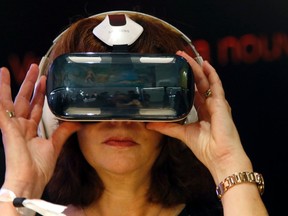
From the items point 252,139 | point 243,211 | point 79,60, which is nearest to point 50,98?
point 79,60

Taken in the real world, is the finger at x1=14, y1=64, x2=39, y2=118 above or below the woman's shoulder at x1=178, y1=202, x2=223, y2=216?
above

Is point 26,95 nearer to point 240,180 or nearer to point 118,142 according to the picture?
point 118,142

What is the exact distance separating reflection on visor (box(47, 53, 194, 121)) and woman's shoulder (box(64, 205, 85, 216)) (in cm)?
27

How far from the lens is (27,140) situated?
853 millimetres

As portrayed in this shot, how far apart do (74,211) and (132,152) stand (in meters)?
0.21

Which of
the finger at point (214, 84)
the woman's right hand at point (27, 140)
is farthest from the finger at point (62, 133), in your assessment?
the finger at point (214, 84)

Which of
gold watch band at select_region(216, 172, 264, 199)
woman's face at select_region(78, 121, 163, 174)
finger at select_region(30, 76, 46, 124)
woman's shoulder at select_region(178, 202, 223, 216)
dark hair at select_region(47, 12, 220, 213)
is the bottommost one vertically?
woman's shoulder at select_region(178, 202, 223, 216)

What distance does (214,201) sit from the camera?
994 millimetres

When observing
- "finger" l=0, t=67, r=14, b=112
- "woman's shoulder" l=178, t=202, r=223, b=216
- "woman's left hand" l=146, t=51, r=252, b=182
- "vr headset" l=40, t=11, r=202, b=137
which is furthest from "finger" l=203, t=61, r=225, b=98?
"finger" l=0, t=67, r=14, b=112

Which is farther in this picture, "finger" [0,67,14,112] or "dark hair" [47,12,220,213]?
"dark hair" [47,12,220,213]

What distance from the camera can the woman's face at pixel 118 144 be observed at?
820 mm

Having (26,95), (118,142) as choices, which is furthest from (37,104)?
(118,142)

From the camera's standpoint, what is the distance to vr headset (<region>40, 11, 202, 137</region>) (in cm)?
73

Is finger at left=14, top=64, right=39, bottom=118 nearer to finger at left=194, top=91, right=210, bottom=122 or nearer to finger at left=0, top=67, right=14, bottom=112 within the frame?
finger at left=0, top=67, right=14, bottom=112
